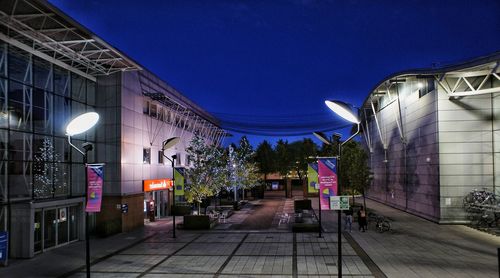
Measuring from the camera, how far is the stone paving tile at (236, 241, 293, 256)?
20.2 meters

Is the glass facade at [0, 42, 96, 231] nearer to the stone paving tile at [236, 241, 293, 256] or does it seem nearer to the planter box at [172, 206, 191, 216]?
the stone paving tile at [236, 241, 293, 256]

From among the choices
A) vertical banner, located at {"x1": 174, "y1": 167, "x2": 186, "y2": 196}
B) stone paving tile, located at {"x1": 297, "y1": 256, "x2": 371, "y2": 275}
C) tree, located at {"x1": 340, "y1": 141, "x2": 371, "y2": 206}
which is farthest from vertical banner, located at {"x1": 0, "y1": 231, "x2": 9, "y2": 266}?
tree, located at {"x1": 340, "y1": 141, "x2": 371, "y2": 206}

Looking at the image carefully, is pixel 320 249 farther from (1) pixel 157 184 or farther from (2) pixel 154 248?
(1) pixel 157 184

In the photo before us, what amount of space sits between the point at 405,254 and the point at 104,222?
18.1 meters

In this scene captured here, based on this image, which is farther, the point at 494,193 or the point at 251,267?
the point at 494,193

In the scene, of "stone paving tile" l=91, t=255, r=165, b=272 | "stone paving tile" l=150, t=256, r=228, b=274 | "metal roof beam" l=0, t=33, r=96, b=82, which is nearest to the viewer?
"stone paving tile" l=150, t=256, r=228, b=274

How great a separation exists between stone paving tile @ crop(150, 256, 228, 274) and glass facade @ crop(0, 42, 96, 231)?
309 inches

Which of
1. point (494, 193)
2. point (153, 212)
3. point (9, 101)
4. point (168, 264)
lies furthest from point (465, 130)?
point (9, 101)

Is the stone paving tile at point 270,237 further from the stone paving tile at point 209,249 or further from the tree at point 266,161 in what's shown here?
the tree at point 266,161

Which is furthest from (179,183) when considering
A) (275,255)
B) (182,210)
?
(182,210)

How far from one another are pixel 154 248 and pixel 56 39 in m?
12.8

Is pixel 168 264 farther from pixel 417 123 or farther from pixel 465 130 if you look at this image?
pixel 417 123

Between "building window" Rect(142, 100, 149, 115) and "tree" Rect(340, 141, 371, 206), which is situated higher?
"building window" Rect(142, 100, 149, 115)

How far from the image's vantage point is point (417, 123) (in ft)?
113
